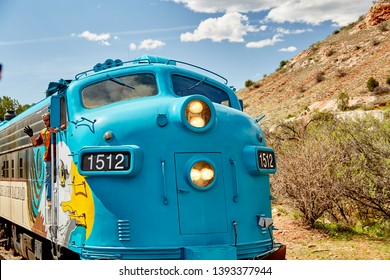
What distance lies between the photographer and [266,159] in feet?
19.8

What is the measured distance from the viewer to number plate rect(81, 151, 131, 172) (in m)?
5.17

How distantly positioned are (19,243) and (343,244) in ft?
21.4

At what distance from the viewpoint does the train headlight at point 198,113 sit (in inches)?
211

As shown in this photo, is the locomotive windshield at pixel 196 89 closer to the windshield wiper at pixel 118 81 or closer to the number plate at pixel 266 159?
the windshield wiper at pixel 118 81

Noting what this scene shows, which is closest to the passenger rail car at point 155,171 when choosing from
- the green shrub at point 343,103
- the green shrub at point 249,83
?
the green shrub at point 343,103

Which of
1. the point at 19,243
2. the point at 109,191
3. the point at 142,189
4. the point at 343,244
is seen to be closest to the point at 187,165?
the point at 142,189

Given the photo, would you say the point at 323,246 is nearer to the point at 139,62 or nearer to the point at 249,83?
the point at 139,62

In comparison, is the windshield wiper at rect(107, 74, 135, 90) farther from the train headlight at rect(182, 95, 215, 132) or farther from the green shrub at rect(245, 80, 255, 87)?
the green shrub at rect(245, 80, 255, 87)

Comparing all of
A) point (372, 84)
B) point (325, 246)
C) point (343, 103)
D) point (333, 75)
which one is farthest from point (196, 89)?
point (333, 75)

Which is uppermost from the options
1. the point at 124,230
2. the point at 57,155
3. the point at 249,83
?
the point at 249,83

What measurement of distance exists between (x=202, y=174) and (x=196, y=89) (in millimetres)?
1555
